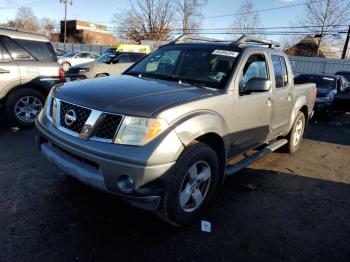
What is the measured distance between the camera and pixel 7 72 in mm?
6160

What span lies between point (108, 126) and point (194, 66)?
1.67 meters

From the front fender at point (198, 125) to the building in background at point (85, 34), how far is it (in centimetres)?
6553

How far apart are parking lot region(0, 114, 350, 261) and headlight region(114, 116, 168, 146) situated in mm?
959

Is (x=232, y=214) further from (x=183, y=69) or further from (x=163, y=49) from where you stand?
(x=163, y=49)

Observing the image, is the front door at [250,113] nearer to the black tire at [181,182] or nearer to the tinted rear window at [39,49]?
the black tire at [181,182]

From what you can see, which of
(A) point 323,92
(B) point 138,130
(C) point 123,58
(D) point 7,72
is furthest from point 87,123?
(C) point 123,58

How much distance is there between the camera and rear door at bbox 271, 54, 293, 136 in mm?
4730

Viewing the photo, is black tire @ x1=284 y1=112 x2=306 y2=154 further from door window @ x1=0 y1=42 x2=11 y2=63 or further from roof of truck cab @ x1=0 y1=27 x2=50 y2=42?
door window @ x1=0 y1=42 x2=11 y2=63

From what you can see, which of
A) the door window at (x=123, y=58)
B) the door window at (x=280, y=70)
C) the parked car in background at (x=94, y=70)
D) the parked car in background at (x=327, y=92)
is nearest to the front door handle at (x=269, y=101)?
the door window at (x=280, y=70)

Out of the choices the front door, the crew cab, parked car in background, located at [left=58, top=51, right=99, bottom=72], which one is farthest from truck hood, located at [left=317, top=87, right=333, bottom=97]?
parked car in background, located at [left=58, top=51, right=99, bottom=72]

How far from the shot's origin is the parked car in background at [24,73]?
6207mm

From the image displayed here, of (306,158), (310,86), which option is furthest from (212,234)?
(310,86)

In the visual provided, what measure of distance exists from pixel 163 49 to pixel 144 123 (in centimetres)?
224

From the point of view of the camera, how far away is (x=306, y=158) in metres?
6.03
